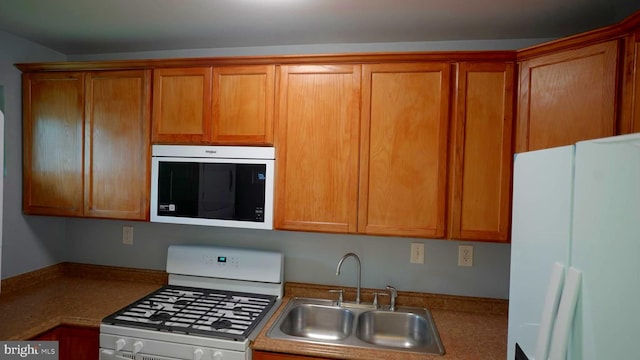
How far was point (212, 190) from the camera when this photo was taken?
1900mm

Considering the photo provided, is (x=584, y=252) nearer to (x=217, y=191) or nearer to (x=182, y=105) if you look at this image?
(x=217, y=191)

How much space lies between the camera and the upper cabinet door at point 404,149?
1719 millimetres

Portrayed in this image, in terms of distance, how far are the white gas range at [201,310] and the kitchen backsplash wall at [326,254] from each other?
0.13m

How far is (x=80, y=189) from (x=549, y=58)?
265 cm

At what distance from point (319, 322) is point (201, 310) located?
0.68 meters

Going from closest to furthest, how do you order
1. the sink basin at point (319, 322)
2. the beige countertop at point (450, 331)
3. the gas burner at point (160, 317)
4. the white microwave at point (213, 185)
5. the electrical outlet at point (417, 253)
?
the beige countertop at point (450, 331), the gas burner at point (160, 317), the white microwave at point (213, 185), the sink basin at point (319, 322), the electrical outlet at point (417, 253)

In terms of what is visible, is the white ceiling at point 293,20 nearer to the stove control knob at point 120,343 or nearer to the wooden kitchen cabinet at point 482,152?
the wooden kitchen cabinet at point 482,152

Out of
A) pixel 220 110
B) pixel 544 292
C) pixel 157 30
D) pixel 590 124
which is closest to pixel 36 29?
pixel 157 30

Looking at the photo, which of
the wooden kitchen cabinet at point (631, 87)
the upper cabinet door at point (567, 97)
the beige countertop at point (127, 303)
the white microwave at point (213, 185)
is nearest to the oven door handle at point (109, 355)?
the beige countertop at point (127, 303)

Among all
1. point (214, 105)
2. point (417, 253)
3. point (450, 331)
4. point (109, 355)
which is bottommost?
point (109, 355)

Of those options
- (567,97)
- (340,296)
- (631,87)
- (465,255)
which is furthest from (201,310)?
(631,87)

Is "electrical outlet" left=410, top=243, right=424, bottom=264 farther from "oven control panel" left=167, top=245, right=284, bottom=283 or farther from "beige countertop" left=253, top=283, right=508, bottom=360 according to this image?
"oven control panel" left=167, top=245, right=284, bottom=283

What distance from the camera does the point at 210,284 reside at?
2.14 metres

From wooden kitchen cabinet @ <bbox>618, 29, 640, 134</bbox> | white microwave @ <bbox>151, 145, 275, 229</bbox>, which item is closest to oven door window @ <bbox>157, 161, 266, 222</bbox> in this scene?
white microwave @ <bbox>151, 145, 275, 229</bbox>
